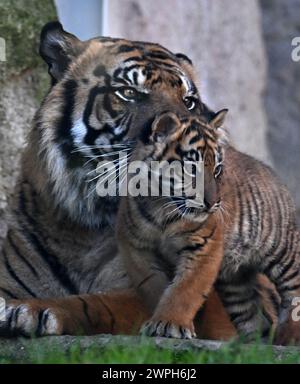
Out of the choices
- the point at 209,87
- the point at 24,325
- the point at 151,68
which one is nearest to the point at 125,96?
the point at 151,68

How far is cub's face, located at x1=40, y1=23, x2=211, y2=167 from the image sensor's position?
18.3 feet

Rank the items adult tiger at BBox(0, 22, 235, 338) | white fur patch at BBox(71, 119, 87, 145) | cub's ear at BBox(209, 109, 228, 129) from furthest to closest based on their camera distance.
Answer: white fur patch at BBox(71, 119, 87, 145) < adult tiger at BBox(0, 22, 235, 338) < cub's ear at BBox(209, 109, 228, 129)

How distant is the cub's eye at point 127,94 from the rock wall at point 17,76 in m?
1.72

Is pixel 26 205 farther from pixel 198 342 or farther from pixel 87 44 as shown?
pixel 198 342

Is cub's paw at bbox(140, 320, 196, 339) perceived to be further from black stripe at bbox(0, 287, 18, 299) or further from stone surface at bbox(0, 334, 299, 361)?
black stripe at bbox(0, 287, 18, 299)

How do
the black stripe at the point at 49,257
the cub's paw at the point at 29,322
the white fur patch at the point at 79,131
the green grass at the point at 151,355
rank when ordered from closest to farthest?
the green grass at the point at 151,355, the cub's paw at the point at 29,322, the white fur patch at the point at 79,131, the black stripe at the point at 49,257

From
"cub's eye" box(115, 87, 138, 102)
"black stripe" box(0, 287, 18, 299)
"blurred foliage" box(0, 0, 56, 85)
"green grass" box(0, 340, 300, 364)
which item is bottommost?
"green grass" box(0, 340, 300, 364)

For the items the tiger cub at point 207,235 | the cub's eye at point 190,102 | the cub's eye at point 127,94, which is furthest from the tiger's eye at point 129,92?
the tiger cub at point 207,235

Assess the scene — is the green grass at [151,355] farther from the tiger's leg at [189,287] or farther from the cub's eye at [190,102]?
the cub's eye at [190,102]

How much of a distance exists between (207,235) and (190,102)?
2.48 feet

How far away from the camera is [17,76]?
7328 millimetres

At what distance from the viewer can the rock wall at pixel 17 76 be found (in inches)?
285

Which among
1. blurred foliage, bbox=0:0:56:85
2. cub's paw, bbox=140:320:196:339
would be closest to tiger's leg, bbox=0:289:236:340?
cub's paw, bbox=140:320:196:339

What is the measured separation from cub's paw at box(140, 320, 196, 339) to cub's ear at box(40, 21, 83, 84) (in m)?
1.51
